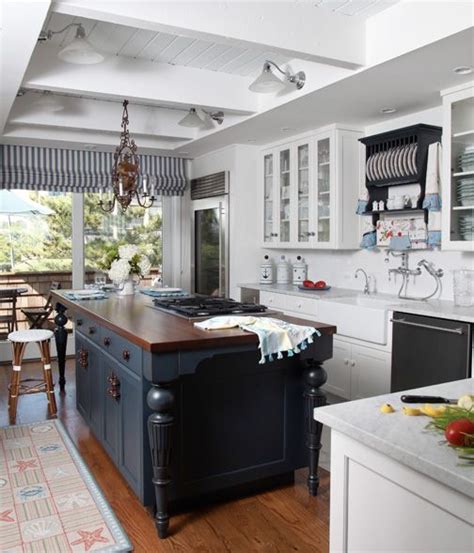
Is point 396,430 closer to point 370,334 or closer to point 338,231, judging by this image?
point 370,334

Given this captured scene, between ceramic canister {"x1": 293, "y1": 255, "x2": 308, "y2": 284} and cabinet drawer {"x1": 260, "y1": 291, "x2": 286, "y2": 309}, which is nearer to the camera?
cabinet drawer {"x1": 260, "y1": 291, "x2": 286, "y2": 309}

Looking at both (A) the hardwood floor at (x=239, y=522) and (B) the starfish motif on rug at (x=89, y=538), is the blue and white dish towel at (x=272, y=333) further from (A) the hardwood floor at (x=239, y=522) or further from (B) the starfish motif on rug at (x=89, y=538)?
(B) the starfish motif on rug at (x=89, y=538)

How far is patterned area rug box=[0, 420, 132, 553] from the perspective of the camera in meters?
2.38

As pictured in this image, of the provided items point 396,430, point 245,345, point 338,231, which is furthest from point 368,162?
point 396,430

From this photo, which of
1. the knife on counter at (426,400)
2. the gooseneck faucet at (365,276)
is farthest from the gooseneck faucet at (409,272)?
the knife on counter at (426,400)

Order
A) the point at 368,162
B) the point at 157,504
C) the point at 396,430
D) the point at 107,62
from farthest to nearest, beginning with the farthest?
the point at 368,162, the point at 107,62, the point at 157,504, the point at 396,430

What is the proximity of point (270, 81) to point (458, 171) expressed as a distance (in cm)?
137

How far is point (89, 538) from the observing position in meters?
2.41

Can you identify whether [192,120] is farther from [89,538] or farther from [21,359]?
[89,538]

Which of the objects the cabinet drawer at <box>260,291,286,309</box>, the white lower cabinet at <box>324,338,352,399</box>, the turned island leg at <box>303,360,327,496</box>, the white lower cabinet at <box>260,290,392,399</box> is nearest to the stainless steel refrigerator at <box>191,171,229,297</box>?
the cabinet drawer at <box>260,291,286,309</box>

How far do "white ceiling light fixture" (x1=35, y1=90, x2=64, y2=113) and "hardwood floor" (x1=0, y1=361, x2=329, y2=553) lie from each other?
9.73ft

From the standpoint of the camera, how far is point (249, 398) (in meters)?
2.75

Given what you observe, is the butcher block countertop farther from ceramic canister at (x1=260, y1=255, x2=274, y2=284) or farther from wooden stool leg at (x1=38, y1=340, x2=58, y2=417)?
ceramic canister at (x1=260, y1=255, x2=274, y2=284)

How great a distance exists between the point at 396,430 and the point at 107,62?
3428mm
